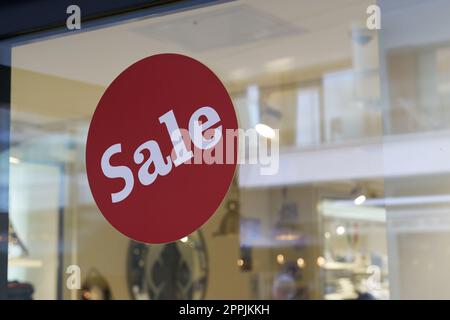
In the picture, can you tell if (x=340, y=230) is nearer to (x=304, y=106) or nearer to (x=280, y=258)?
(x=280, y=258)

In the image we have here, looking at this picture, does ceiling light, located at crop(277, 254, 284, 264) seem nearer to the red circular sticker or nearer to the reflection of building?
the reflection of building

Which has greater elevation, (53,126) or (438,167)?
(53,126)

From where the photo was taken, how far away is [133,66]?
1.57 metres

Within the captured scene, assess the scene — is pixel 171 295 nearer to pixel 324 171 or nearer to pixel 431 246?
pixel 324 171

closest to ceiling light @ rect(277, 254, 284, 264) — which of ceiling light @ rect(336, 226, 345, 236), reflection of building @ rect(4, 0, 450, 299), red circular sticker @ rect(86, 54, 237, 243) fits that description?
ceiling light @ rect(336, 226, 345, 236)

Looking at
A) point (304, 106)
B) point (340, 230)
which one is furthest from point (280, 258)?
point (304, 106)

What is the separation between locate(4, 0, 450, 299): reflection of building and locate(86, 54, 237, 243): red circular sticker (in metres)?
0.11

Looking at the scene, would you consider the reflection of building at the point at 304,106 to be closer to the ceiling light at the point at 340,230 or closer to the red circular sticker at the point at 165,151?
the red circular sticker at the point at 165,151

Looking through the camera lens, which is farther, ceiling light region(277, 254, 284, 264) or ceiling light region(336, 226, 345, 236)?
ceiling light region(277, 254, 284, 264)

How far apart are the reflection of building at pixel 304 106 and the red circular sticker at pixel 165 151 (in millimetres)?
109

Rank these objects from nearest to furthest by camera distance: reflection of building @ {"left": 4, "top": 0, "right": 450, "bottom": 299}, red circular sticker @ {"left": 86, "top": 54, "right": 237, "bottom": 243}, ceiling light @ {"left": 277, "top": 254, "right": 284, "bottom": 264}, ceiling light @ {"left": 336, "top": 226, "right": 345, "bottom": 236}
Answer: red circular sticker @ {"left": 86, "top": 54, "right": 237, "bottom": 243}, reflection of building @ {"left": 4, "top": 0, "right": 450, "bottom": 299}, ceiling light @ {"left": 336, "top": 226, "right": 345, "bottom": 236}, ceiling light @ {"left": 277, "top": 254, "right": 284, "bottom": 264}

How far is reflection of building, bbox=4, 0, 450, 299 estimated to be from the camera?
64.1 inches

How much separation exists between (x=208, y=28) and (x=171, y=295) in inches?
146

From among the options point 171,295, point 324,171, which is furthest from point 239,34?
point 171,295
